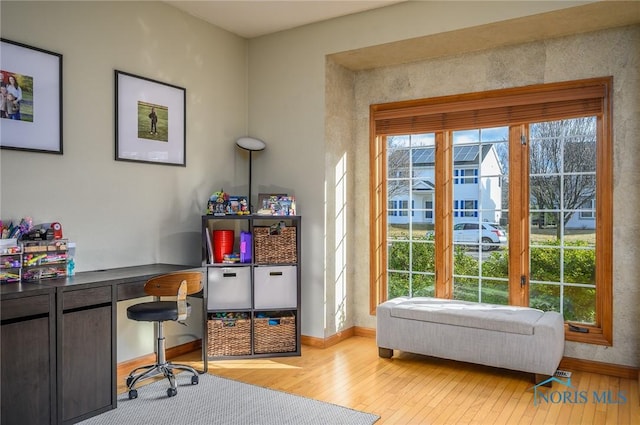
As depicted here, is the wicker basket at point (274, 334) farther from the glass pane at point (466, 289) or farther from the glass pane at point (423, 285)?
the glass pane at point (466, 289)

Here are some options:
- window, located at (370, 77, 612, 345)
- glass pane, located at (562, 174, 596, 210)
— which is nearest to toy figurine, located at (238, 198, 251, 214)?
window, located at (370, 77, 612, 345)

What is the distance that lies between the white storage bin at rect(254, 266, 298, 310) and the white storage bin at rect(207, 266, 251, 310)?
82mm

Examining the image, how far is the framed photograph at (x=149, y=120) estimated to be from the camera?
372cm

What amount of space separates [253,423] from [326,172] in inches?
88.4

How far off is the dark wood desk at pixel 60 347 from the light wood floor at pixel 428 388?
0.50 m

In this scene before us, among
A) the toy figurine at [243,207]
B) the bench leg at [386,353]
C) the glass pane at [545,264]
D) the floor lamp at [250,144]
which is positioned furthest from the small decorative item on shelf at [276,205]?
the glass pane at [545,264]

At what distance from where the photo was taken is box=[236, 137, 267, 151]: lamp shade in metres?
4.50

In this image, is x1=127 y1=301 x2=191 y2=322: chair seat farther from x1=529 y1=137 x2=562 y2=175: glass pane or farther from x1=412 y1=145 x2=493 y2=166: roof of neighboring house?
x1=529 y1=137 x2=562 y2=175: glass pane

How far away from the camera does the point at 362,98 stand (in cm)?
482

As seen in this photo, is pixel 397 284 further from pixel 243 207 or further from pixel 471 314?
pixel 243 207

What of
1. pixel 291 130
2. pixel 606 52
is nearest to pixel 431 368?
pixel 291 130

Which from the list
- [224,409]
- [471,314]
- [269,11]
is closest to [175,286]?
[224,409]

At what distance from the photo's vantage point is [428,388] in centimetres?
344

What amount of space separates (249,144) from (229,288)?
130 cm
